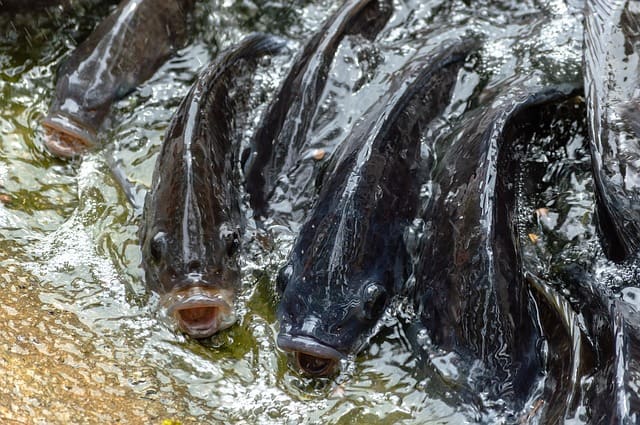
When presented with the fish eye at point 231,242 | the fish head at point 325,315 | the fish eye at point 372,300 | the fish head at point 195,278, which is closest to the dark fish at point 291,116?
the fish eye at point 231,242

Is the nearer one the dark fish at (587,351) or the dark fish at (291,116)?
the dark fish at (587,351)

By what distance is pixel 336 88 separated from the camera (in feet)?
16.4

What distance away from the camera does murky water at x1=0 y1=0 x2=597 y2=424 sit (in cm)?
356

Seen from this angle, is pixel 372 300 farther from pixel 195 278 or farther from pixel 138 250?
pixel 138 250

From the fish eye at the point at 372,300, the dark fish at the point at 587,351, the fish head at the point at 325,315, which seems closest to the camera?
the dark fish at the point at 587,351

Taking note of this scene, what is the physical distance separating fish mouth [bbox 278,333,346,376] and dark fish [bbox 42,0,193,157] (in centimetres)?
199

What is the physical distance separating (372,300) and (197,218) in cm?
98

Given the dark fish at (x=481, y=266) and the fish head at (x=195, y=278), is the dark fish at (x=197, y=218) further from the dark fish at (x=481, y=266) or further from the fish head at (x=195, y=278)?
the dark fish at (x=481, y=266)

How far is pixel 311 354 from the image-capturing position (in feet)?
12.1

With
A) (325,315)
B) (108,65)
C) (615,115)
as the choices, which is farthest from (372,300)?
(108,65)

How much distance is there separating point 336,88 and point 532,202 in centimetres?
138

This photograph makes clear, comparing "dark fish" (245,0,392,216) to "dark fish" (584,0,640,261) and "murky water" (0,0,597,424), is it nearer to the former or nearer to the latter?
"murky water" (0,0,597,424)

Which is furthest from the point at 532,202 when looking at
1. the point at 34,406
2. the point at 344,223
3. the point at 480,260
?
the point at 34,406

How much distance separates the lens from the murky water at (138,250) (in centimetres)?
356
